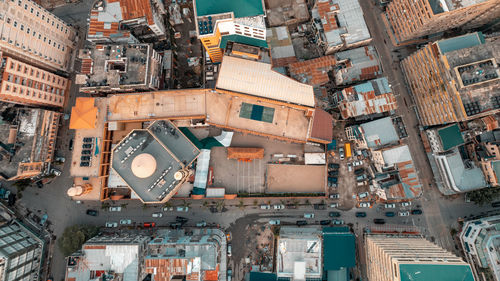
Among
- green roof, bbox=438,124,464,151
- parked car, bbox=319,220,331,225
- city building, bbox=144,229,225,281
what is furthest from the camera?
parked car, bbox=319,220,331,225

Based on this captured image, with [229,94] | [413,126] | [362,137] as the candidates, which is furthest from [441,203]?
[229,94]

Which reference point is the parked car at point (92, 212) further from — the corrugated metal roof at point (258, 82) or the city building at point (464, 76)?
the city building at point (464, 76)

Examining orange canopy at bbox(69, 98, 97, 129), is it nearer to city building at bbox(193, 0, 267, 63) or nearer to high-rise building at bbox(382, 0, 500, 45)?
city building at bbox(193, 0, 267, 63)

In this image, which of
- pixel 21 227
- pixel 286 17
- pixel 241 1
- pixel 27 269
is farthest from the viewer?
pixel 286 17

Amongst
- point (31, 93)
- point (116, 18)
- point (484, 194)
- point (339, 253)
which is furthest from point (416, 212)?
point (31, 93)

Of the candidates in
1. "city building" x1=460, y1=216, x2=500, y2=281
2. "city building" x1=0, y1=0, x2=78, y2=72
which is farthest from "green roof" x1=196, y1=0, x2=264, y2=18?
"city building" x1=460, y1=216, x2=500, y2=281

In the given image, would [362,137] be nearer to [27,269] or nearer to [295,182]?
[295,182]
